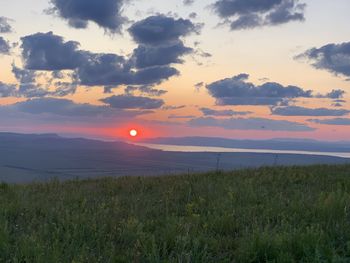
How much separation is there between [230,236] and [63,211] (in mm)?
3775

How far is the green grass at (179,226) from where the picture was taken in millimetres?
6086

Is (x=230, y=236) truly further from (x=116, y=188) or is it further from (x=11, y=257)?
(x=116, y=188)

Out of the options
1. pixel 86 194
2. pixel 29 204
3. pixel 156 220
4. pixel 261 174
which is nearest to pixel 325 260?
pixel 156 220

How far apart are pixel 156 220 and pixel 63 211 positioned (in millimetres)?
2242

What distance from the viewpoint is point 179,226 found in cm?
729

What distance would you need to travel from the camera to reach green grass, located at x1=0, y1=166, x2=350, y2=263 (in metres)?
6.09

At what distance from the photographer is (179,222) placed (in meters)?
7.59

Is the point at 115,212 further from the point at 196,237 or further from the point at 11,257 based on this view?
the point at 11,257

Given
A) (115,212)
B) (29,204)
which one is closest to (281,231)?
(115,212)

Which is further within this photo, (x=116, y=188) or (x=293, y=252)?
(x=116, y=188)

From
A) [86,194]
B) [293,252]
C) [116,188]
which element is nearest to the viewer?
[293,252]

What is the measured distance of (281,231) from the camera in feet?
23.3

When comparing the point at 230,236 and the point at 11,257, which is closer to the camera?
the point at 11,257

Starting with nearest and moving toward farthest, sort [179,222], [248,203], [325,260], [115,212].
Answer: [325,260] < [179,222] < [115,212] < [248,203]
